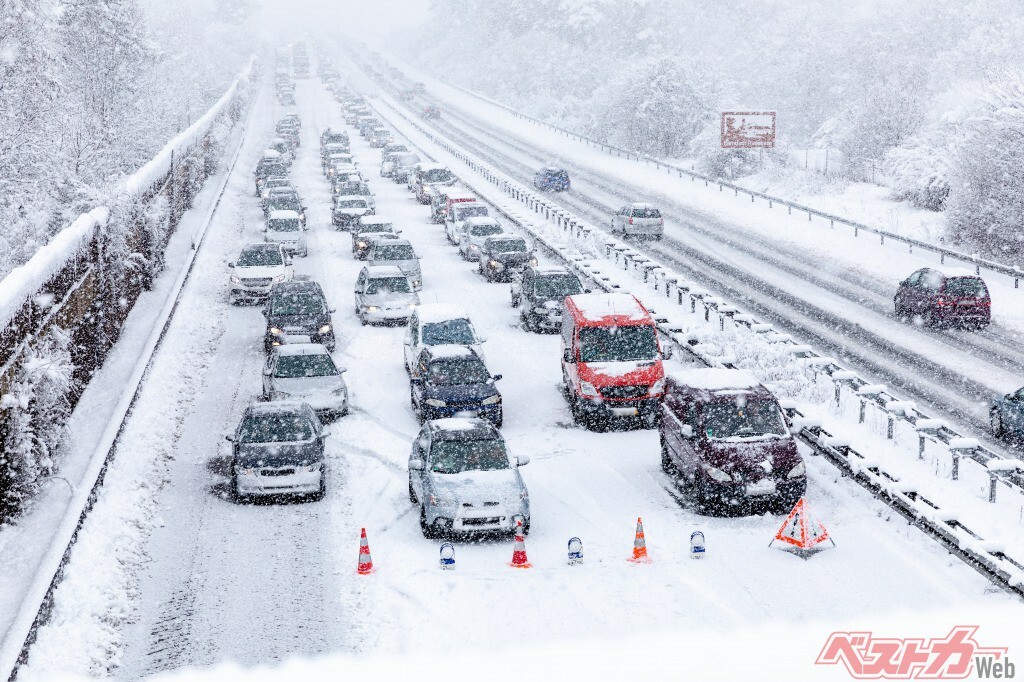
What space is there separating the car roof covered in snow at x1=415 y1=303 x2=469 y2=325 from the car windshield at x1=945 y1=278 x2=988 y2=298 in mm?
12238

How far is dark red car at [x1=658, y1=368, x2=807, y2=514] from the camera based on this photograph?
16750mm

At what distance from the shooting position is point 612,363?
71.6 feet

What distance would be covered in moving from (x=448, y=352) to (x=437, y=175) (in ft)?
104

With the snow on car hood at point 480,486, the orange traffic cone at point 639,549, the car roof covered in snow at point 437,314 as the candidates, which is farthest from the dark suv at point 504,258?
the orange traffic cone at point 639,549

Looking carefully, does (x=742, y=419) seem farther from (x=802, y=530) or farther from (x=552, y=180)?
(x=552, y=180)

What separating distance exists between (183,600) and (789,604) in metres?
7.38

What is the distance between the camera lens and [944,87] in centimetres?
7406

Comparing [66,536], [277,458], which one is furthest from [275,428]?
[66,536]

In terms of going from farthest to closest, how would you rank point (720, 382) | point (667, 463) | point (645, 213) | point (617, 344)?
point (645, 213) < point (617, 344) < point (667, 463) < point (720, 382)

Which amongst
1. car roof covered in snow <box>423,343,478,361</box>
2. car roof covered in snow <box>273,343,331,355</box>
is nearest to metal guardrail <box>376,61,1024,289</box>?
car roof covered in snow <box>423,343,478,361</box>

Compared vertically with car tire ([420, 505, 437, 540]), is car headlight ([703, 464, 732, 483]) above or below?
above

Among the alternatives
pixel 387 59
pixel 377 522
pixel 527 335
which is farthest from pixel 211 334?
pixel 387 59

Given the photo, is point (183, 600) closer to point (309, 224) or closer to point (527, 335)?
point (527, 335)

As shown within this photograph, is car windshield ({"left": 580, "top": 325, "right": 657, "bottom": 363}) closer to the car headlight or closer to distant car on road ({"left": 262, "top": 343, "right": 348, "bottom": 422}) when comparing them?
distant car on road ({"left": 262, "top": 343, "right": 348, "bottom": 422})
